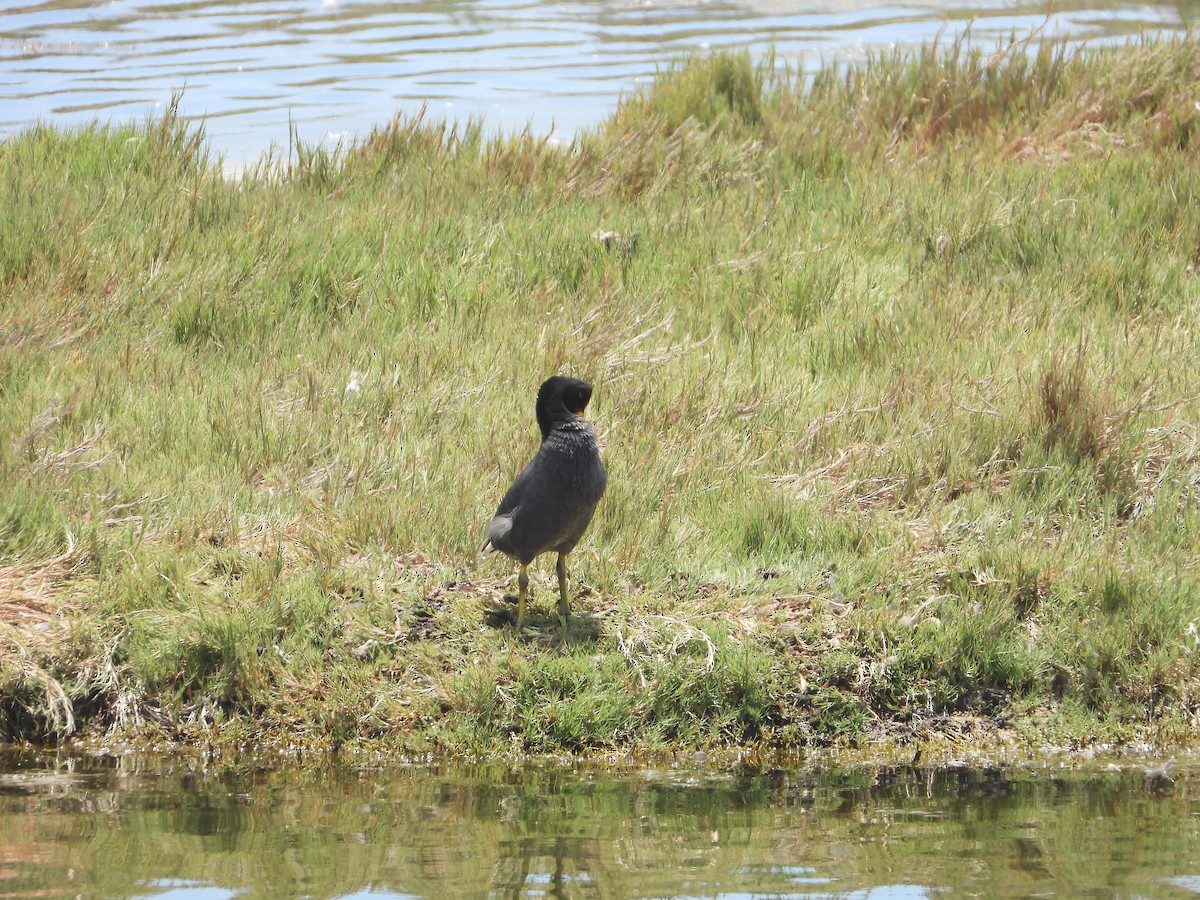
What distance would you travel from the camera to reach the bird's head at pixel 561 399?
5582mm

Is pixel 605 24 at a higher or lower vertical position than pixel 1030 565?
higher

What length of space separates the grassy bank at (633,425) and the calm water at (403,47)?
2.13 meters

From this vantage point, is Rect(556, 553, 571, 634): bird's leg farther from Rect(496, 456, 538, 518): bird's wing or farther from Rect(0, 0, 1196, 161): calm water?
Rect(0, 0, 1196, 161): calm water

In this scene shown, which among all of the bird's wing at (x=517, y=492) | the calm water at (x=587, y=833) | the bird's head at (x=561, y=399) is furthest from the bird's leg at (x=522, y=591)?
the calm water at (x=587, y=833)

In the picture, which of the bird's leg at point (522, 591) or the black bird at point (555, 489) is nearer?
the black bird at point (555, 489)

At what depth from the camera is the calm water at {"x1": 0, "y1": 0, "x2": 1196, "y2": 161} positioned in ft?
42.9

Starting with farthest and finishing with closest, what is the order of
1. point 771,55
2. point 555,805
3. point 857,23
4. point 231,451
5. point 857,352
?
point 857,23 < point 771,55 < point 857,352 < point 231,451 < point 555,805

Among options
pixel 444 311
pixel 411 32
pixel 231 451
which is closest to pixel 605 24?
pixel 411 32

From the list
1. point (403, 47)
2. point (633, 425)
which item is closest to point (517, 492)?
point (633, 425)

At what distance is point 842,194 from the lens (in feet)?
32.1

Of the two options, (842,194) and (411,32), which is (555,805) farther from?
(411,32)

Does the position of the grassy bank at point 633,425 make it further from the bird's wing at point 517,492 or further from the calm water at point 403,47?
→ the calm water at point 403,47

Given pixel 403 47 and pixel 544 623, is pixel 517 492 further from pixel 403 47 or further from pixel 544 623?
pixel 403 47

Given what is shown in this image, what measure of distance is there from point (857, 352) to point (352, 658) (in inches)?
141
